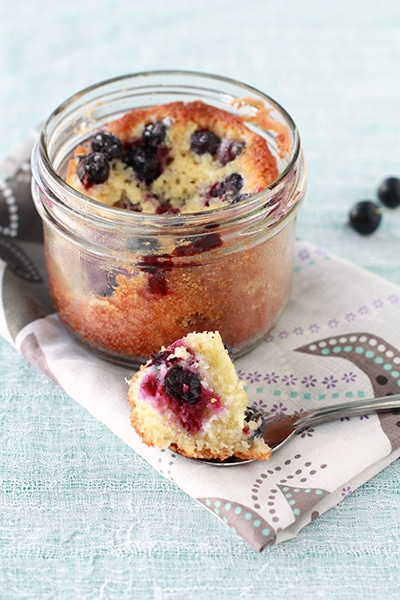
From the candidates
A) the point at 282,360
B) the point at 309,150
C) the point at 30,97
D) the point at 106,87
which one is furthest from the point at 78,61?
the point at 282,360

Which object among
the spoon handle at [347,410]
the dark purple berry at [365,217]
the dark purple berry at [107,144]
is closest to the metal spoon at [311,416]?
the spoon handle at [347,410]

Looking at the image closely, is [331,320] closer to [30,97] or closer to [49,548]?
[49,548]

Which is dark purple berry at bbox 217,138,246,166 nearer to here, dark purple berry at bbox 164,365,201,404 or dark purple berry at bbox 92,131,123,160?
dark purple berry at bbox 92,131,123,160

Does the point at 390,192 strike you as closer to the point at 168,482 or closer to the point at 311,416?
the point at 311,416

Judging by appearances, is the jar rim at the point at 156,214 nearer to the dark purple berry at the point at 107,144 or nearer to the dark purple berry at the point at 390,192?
the dark purple berry at the point at 107,144

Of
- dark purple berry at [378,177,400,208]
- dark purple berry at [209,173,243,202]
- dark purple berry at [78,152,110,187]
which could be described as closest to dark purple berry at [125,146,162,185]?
dark purple berry at [78,152,110,187]

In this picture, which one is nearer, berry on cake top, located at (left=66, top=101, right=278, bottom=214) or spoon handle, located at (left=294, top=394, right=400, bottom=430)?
spoon handle, located at (left=294, top=394, right=400, bottom=430)
